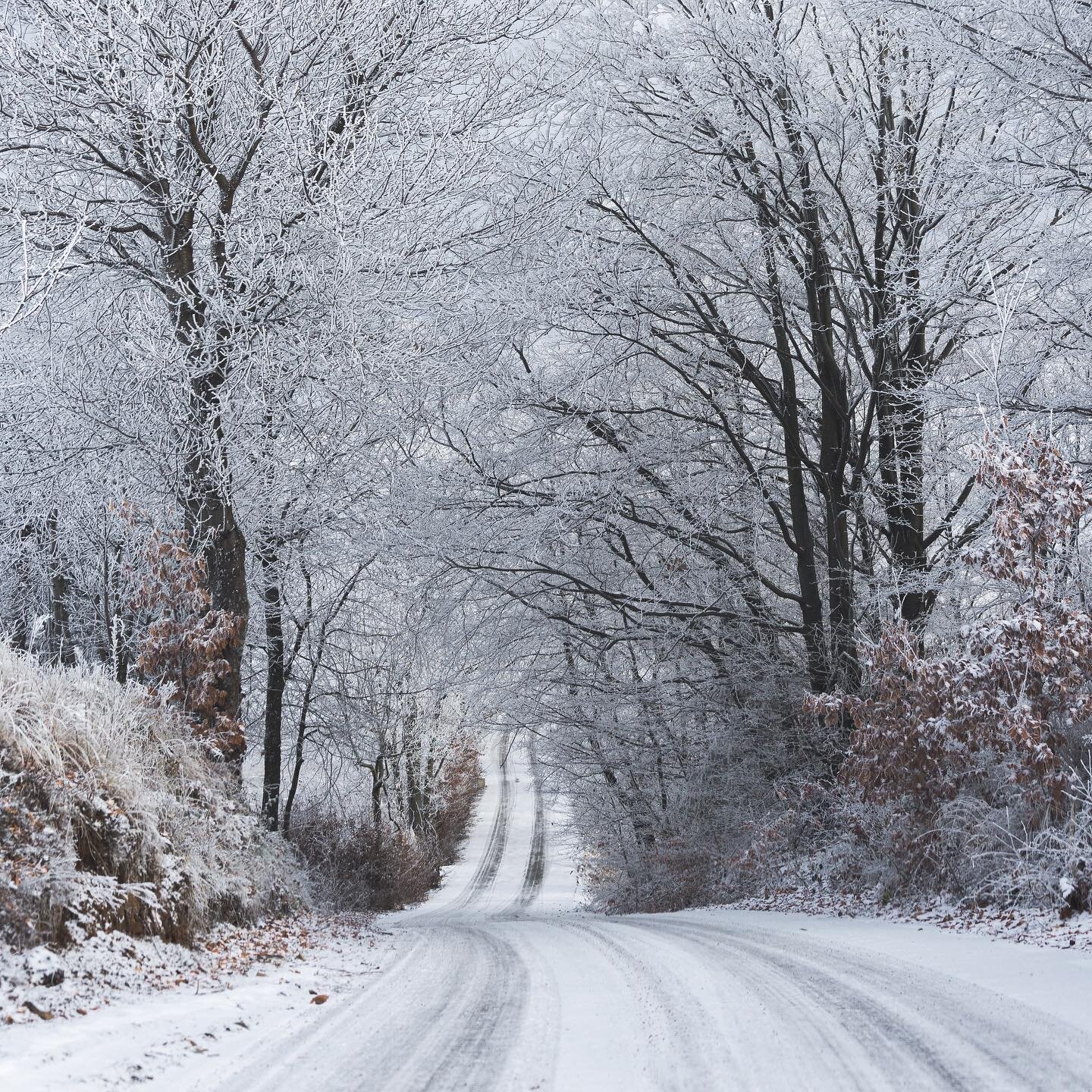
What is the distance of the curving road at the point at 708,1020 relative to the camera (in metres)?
3.42

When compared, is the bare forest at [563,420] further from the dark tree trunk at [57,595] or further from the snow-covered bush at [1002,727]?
the dark tree trunk at [57,595]

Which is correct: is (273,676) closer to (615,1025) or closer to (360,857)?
(360,857)

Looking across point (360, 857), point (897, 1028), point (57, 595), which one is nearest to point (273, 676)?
point (360, 857)

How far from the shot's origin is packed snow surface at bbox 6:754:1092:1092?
3426 millimetres

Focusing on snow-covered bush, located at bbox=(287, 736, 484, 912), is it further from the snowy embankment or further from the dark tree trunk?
the snowy embankment

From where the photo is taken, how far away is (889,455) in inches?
496

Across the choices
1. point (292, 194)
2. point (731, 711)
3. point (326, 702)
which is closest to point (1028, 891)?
point (731, 711)

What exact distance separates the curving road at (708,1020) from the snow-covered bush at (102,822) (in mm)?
1254

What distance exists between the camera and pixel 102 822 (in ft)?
18.1

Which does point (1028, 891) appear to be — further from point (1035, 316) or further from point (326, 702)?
point (326, 702)

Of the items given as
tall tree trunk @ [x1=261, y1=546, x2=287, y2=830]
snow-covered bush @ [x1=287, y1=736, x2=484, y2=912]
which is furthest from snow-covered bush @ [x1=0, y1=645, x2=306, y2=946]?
tall tree trunk @ [x1=261, y1=546, x2=287, y2=830]

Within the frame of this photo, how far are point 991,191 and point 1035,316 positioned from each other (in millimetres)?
2093

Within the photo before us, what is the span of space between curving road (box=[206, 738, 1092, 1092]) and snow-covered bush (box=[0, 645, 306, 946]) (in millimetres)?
1254

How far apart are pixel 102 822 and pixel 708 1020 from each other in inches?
129
